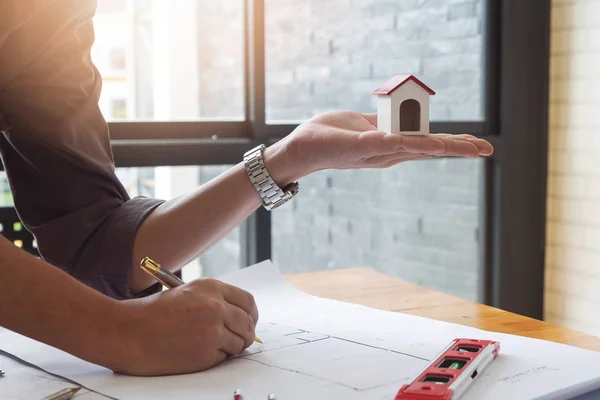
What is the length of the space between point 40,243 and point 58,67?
246 mm

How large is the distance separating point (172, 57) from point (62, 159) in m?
1.52

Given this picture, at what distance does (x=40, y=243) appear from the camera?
116 cm

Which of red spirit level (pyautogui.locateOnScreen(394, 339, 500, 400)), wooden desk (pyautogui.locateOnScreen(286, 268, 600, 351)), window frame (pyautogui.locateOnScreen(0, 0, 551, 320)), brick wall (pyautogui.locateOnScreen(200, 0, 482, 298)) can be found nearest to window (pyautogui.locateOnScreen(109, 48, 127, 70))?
brick wall (pyautogui.locateOnScreen(200, 0, 482, 298))

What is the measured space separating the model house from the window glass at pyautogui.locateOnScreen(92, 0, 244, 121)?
138 cm

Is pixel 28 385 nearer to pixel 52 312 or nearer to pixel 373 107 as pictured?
pixel 52 312

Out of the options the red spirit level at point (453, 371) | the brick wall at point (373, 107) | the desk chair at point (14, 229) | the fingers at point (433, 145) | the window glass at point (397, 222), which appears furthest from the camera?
the window glass at point (397, 222)

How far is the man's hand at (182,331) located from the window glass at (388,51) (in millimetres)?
1865

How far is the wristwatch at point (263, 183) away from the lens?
1120 millimetres

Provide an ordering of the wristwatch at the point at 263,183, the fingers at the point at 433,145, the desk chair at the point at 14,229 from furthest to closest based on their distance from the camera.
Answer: the desk chair at the point at 14,229
the wristwatch at the point at 263,183
the fingers at the point at 433,145

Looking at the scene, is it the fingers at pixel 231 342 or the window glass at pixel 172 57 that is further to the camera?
the window glass at pixel 172 57

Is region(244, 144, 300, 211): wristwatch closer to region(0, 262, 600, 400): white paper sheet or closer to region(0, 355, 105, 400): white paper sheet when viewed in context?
region(0, 262, 600, 400): white paper sheet

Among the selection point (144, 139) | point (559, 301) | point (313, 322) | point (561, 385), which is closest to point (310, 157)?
point (313, 322)

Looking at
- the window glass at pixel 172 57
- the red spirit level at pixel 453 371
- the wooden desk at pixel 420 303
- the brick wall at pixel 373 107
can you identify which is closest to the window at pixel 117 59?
the window glass at pixel 172 57

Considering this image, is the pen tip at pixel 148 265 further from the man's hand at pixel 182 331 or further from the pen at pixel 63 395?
the pen at pixel 63 395
